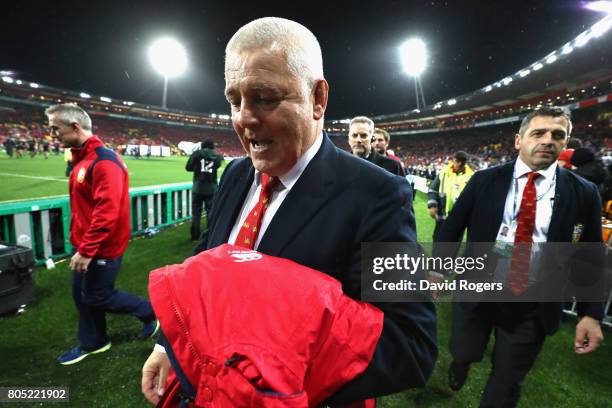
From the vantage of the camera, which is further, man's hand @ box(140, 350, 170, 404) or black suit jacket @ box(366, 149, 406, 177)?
black suit jacket @ box(366, 149, 406, 177)

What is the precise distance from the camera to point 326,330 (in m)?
0.67

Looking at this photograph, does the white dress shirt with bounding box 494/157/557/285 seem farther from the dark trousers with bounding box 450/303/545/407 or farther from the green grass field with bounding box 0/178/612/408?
the green grass field with bounding box 0/178/612/408

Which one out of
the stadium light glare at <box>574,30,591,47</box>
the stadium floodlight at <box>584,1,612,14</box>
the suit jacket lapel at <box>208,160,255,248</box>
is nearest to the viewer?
the suit jacket lapel at <box>208,160,255,248</box>

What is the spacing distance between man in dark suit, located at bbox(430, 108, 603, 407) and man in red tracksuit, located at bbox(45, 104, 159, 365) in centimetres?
300

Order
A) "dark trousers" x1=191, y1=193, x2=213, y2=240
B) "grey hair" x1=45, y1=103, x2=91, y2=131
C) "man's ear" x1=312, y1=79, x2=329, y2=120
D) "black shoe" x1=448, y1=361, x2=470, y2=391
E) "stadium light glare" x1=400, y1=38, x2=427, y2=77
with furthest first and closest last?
1. "stadium light glare" x1=400, y1=38, x2=427, y2=77
2. "dark trousers" x1=191, y1=193, x2=213, y2=240
3. "grey hair" x1=45, y1=103, x2=91, y2=131
4. "black shoe" x1=448, y1=361, x2=470, y2=391
5. "man's ear" x1=312, y1=79, x2=329, y2=120

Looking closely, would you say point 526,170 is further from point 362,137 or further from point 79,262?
point 79,262

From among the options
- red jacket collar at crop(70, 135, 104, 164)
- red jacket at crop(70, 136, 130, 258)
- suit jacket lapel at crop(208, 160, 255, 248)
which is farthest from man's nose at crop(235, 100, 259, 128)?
red jacket collar at crop(70, 135, 104, 164)

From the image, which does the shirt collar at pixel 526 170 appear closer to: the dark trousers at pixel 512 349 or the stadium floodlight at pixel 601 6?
the dark trousers at pixel 512 349

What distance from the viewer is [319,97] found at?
3.49ft

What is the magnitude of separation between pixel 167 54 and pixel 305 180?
48.7m

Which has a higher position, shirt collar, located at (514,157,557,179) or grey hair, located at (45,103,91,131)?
grey hair, located at (45,103,91,131)

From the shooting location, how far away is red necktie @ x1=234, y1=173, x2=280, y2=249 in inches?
41.2

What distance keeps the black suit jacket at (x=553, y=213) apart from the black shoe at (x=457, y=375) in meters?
0.63

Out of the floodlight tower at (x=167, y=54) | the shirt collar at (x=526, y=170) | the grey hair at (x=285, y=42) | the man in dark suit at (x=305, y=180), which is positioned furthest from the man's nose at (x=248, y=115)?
the floodlight tower at (x=167, y=54)
